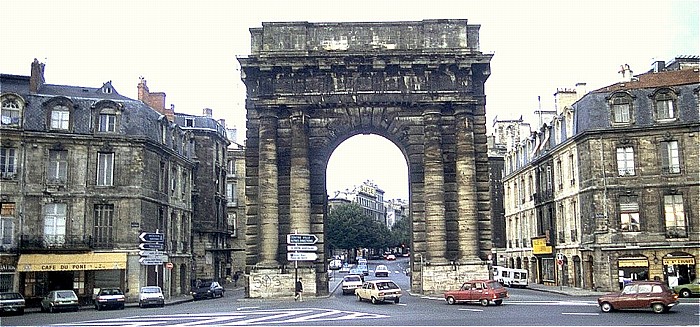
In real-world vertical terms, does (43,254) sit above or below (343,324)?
above

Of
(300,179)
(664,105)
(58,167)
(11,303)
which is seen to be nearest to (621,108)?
(664,105)

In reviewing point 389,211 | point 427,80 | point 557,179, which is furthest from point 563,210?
point 389,211

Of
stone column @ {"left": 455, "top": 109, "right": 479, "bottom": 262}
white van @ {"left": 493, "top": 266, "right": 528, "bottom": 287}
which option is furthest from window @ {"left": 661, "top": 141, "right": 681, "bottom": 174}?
white van @ {"left": 493, "top": 266, "right": 528, "bottom": 287}

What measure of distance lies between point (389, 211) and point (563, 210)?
456 ft

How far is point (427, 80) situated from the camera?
1679 inches

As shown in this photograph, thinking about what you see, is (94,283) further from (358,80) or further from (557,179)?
(557,179)

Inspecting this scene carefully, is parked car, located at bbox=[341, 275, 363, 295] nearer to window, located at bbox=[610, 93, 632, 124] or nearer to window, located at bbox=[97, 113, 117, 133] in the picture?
window, located at bbox=[97, 113, 117, 133]

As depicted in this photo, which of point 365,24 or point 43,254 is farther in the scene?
point 365,24

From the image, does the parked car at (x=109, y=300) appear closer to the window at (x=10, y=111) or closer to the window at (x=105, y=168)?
the window at (x=105, y=168)

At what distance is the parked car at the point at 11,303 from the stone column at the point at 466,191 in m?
22.6

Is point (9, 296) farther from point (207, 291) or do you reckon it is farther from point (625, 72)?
point (625, 72)

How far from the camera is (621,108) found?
145ft

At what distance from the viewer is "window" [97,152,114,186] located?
139 feet

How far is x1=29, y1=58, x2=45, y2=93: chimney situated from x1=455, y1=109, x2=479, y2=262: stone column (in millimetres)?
24324
